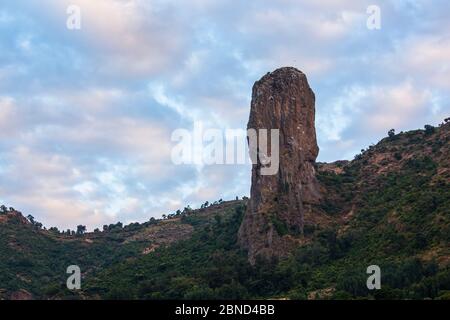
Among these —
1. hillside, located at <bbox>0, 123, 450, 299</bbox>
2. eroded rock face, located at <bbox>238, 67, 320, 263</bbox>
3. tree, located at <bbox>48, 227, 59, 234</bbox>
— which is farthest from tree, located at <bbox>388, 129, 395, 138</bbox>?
tree, located at <bbox>48, 227, 59, 234</bbox>

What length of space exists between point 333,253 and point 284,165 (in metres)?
15.8

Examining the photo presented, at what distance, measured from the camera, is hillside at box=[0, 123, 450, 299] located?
71.4m

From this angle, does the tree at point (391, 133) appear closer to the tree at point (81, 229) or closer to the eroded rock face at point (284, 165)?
the eroded rock face at point (284, 165)

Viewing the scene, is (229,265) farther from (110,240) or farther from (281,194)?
(110,240)

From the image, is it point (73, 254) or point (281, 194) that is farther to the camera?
point (73, 254)

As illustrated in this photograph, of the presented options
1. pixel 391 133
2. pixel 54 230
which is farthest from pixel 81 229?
pixel 391 133

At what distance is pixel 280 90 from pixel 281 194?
13.7m

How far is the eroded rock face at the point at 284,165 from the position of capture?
94.4 m

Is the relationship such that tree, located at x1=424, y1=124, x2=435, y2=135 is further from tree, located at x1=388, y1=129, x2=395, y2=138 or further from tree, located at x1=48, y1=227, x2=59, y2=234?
tree, located at x1=48, y1=227, x2=59, y2=234

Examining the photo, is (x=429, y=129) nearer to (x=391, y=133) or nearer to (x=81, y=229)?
(x=391, y=133)

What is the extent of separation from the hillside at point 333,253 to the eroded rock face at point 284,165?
61.7 inches

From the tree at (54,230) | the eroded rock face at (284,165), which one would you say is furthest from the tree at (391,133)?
the tree at (54,230)
